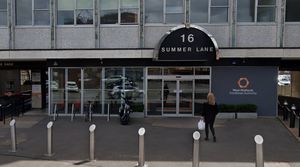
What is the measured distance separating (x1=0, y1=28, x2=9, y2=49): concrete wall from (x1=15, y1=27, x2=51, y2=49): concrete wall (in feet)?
1.43

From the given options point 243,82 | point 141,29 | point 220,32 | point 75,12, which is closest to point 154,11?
point 141,29

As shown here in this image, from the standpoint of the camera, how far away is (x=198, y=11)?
16.0 metres

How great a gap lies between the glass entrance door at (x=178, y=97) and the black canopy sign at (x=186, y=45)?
1.87 meters

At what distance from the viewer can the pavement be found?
8602 mm

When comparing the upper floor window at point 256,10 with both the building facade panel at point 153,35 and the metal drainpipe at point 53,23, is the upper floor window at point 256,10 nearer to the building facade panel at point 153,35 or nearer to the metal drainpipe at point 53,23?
the building facade panel at point 153,35

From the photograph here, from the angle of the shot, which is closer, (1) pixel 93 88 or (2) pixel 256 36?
(2) pixel 256 36

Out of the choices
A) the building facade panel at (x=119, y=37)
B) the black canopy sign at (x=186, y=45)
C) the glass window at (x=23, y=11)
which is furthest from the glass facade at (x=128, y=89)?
the glass window at (x=23, y=11)

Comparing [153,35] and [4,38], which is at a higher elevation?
[153,35]

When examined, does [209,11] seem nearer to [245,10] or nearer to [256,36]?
[245,10]

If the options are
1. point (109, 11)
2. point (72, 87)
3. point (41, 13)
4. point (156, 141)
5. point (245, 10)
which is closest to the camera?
point (156, 141)

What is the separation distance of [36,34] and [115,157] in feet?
32.6

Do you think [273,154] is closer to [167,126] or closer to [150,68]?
[167,126]

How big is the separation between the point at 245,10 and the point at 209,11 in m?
1.73

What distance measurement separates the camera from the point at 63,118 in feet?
52.9
